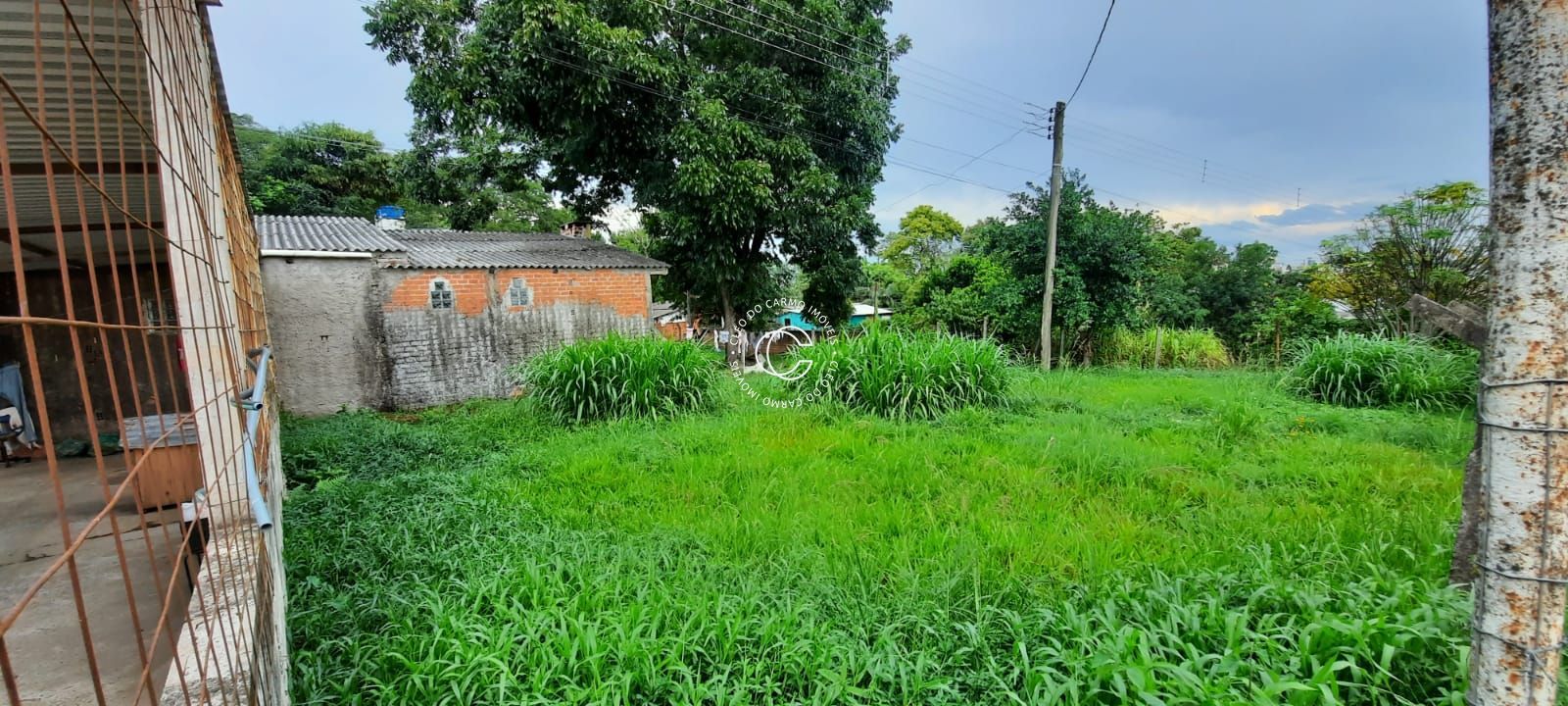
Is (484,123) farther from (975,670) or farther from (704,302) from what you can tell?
(975,670)

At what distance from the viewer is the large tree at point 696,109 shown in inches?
337

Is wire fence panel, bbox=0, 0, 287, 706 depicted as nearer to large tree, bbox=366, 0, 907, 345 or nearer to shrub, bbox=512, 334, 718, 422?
shrub, bbox=512, 334, 718, 422

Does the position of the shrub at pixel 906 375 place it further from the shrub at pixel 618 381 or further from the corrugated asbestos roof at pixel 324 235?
the corrugated asbestos roof at pixel 324 235

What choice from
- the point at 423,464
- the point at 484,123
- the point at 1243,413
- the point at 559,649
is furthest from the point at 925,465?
the point at 484,123

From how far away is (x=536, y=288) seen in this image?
8.55m

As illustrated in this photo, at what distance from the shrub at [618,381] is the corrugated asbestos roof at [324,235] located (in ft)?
10.1

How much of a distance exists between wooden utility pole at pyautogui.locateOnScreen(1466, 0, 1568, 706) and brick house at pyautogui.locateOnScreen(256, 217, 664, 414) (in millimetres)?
8701

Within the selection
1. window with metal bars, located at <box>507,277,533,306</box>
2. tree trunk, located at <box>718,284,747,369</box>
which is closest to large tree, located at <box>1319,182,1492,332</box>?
tree trunk, located at <box>718,284,747,369</box>

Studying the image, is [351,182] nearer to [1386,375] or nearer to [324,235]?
[324,235]

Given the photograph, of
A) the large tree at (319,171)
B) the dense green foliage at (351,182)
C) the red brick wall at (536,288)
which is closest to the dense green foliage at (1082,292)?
the red brick wall at (536,288)

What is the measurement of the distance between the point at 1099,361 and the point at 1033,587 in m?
9.86

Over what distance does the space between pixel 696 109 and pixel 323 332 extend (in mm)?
5612

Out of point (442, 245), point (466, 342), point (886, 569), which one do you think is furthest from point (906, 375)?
point (442, 245)

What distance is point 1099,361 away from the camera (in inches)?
441
